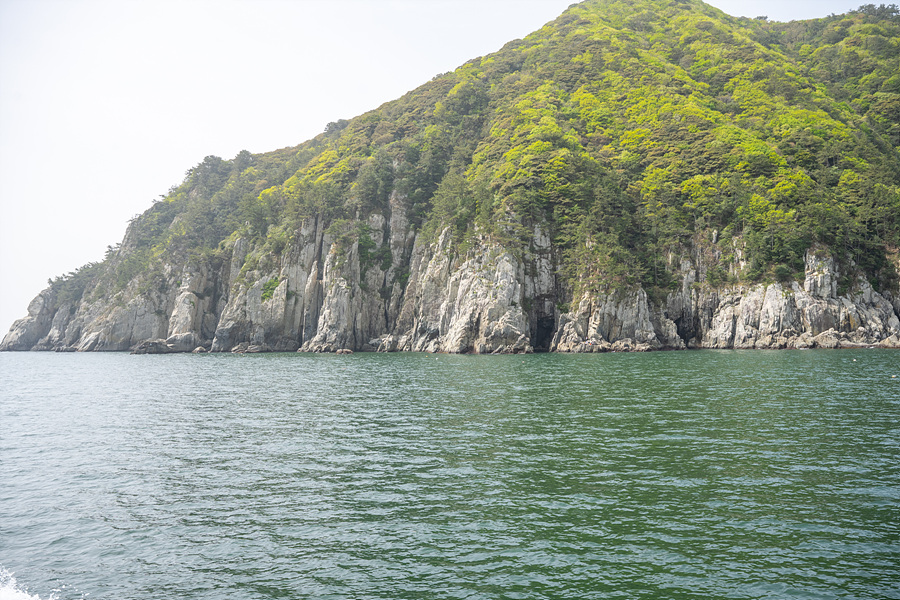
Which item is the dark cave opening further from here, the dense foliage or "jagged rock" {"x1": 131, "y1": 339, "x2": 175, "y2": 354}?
"jagged rock" {"x1": 131, "y1": 339, "x2": 175, "y2": 354}

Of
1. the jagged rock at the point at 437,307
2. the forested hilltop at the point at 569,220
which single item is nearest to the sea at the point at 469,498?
the jagged rock at the point at 437,307

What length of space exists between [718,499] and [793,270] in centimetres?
7794

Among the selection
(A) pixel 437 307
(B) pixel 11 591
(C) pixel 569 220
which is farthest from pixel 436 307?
(B) pixel 11 591

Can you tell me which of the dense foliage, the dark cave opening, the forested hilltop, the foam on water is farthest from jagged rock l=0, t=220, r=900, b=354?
the foam on water

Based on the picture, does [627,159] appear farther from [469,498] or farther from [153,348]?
[153,348]

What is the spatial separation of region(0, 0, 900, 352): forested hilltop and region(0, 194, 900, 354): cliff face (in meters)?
0.44

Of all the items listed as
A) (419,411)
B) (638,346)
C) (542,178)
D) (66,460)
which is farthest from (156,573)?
(542,178)

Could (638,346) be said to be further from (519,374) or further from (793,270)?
(519,374)

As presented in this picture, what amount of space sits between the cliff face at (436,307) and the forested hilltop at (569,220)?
436mm

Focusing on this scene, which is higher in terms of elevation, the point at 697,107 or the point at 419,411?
the point at 697,107

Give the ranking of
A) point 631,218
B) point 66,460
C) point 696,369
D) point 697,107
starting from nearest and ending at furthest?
point 66,460 < point 696,369 < point 631,218 < point 697,107

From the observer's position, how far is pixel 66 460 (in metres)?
24.2

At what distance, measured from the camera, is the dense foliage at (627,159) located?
86062 mm

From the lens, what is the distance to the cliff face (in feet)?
247
